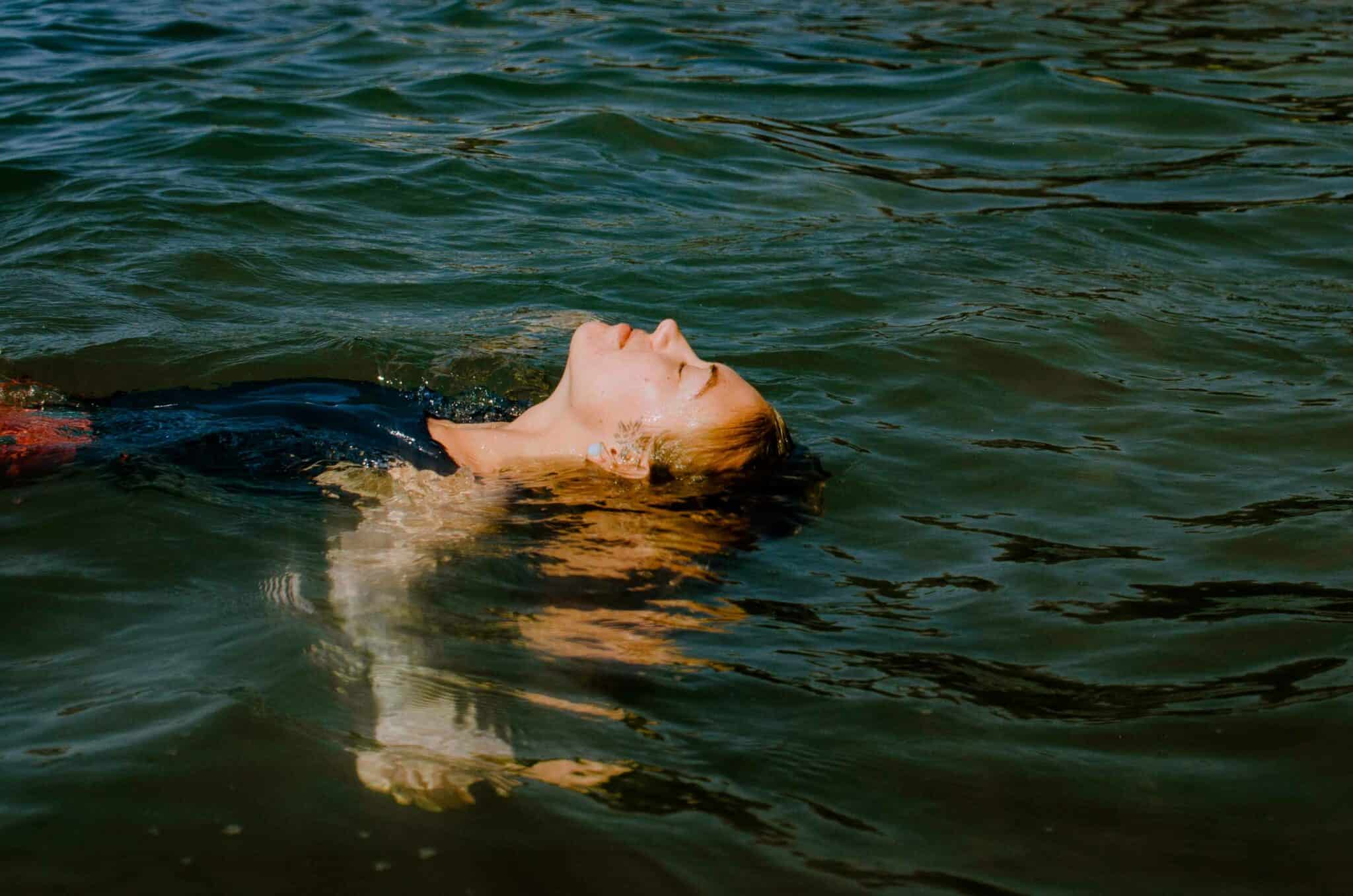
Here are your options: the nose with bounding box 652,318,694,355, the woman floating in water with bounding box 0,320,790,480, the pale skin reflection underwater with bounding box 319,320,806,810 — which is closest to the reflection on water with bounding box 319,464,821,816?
the pale skin reflection underwater with bounding box 319,320,806,810

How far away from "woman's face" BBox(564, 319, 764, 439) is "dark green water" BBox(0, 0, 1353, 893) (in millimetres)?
349

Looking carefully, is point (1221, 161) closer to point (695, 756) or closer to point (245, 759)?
point (695, 756)

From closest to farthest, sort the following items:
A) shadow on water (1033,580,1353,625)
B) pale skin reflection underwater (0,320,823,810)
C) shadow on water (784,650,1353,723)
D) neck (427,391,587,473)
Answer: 1. shadow on water (784,650,1353,723)
2. pale skin reflection underwater (0,320,823,810)
3. shadow on water (1033,580,1353,625)
4. neck (427,391,587,473)

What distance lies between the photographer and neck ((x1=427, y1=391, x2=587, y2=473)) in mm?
4609

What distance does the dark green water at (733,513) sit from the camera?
113 inches

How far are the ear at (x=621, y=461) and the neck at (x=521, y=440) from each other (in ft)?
0.18

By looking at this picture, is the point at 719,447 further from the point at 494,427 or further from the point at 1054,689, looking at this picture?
the point at 1054,689

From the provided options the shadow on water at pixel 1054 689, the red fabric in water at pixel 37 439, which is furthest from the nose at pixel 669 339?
the red fabric in water at pixel 37 439

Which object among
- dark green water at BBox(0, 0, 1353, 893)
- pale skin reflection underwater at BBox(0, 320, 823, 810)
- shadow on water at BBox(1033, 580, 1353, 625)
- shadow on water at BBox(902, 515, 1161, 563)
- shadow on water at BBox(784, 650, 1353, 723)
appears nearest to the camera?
dark green water at BBox(0, 0, 1353, 893)

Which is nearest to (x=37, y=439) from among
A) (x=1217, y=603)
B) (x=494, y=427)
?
(x=494, y=427)

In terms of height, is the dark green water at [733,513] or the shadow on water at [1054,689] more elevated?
the dark green water at [733,513]

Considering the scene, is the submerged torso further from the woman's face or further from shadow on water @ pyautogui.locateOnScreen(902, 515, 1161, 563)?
shadow on water @ pyautogui.locateOnScreen(902, 515, 1161, 563)

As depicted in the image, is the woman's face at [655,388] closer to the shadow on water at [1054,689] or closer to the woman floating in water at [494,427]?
the woman floating in water at [494,427]

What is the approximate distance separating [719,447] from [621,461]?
1.09 feet
